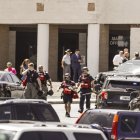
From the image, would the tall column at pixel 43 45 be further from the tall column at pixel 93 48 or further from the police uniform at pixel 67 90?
the police uniform at pixel 67 90

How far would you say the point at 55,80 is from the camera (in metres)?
A: 45.4

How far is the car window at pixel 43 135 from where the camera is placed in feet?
36.0

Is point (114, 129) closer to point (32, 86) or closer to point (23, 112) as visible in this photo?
point (23, 112)

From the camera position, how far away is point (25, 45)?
48125mm

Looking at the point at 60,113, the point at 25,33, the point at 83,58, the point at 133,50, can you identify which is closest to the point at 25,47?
the point at 25,33

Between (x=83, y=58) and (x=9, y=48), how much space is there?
196 inches

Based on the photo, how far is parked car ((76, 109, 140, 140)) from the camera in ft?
55.7

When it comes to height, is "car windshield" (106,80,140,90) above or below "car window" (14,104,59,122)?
below

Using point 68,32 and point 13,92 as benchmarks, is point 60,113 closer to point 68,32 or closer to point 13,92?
point 13,92

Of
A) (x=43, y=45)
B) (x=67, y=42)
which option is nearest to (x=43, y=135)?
(x=43, y=45)

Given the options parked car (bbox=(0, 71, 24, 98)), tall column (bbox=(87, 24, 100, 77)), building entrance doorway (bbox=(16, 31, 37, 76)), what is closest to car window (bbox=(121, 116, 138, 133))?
parked car (bbox=(0, 71, 24, 98))

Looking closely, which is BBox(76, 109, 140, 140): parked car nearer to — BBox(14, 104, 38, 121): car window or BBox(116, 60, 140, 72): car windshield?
BBox(14, 104, 38, 121): car window

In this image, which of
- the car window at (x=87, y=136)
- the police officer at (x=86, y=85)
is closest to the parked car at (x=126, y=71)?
the police officer at (x=86, y=85)
